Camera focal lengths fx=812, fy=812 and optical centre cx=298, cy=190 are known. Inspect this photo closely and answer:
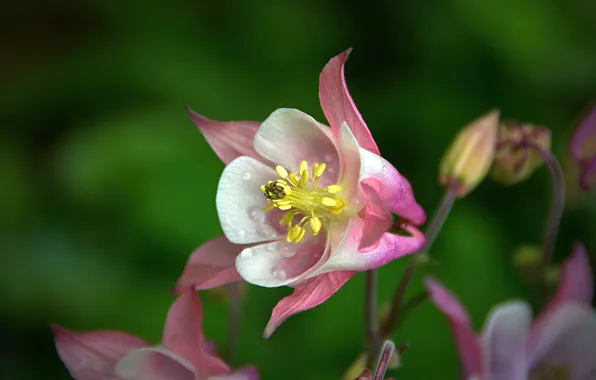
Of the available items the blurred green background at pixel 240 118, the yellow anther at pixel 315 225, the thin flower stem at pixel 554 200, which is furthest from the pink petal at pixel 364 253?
the blurred green background at pixel 240 118

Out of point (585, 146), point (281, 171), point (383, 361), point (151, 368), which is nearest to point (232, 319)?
point (151, 368)

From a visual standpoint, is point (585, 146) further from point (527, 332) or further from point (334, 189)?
point (334, 189)

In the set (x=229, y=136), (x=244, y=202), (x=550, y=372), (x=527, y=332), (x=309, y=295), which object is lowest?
(x=550, y=372)

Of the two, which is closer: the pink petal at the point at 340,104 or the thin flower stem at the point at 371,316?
the pink petal at the point at 340,104

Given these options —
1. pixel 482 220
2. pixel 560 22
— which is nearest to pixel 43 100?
pixel 482 220

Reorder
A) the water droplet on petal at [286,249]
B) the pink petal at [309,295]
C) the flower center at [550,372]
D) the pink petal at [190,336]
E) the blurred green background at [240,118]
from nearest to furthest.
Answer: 1. the pink petal at [309,295]
2. the pink petal at [190,336]
3. the water droplet on petal at [286,249]
4. the flower center at [550,372]
5. the blurred green background at [240,118]

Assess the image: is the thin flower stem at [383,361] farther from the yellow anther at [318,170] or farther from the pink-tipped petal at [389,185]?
the yellow anther at [318,170]
